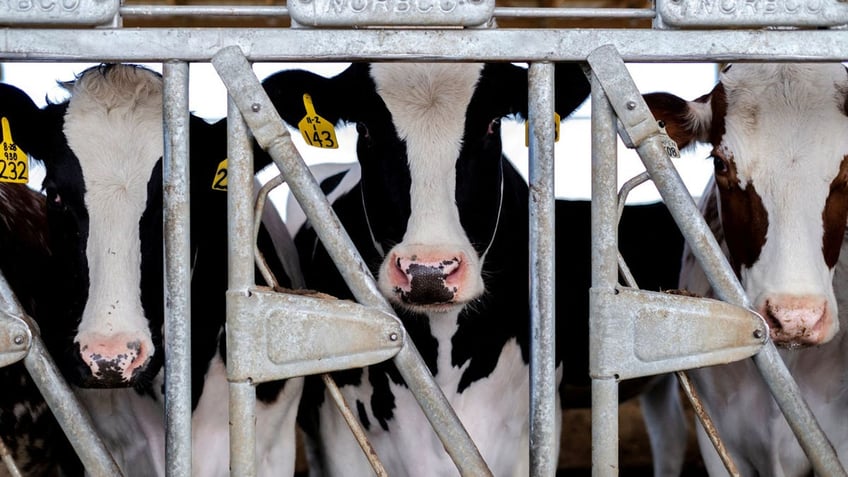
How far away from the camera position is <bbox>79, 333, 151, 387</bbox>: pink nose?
2678 millimetres

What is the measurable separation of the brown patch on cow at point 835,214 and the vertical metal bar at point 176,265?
1.78 m

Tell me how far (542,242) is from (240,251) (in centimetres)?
68

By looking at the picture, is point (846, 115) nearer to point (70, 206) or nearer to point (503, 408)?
point (503, 408)

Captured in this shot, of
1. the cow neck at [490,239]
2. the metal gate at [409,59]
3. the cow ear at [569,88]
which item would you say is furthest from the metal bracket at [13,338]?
the cow ear at [569,88]

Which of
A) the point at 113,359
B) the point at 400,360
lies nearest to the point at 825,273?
the point at 400,360

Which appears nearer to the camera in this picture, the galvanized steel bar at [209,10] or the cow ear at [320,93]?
the galvanized steel bar at [209,10]

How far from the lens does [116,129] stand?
3143mm

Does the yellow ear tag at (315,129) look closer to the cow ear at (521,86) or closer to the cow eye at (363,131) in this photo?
the cow eye at (363,131)

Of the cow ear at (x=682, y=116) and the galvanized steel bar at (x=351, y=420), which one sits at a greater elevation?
the cow ear at (x=682, y=116)

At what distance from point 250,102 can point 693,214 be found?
3.37 ft

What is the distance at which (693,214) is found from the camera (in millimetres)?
2422

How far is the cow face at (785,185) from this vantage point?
2.84 meters

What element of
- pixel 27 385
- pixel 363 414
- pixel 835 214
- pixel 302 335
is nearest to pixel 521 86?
pixel 835 214

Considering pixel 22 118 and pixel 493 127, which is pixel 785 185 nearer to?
pixel 493 127
